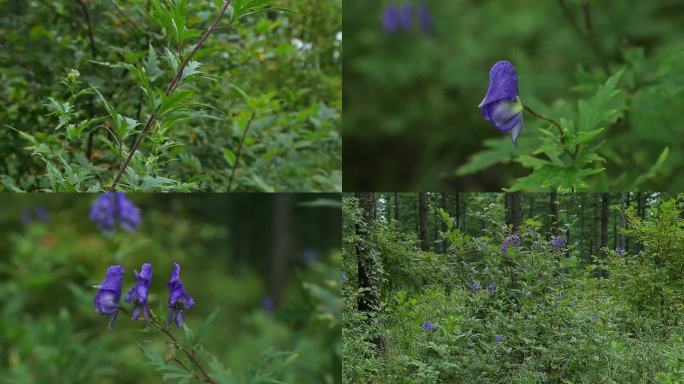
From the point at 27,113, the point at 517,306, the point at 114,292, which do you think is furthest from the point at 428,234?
the point at 27,113

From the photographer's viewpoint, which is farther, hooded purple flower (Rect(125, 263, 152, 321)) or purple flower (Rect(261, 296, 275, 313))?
purple flower (Rect(261, 296, 275, 313))

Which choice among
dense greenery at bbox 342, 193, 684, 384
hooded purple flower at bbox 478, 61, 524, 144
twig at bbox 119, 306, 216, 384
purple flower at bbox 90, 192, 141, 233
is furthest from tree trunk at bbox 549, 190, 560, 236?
purple flower at bbox 90, 192, 141, 233

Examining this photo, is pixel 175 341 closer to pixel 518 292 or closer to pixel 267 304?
pixel 518 292

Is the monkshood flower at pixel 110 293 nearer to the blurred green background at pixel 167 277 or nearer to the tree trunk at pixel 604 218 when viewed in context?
the blurred green background at pixel 167 277

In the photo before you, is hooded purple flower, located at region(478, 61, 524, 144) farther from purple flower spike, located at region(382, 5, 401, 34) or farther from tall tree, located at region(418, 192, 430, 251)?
purple flower spike, located at region(382, 5, 401, 34)

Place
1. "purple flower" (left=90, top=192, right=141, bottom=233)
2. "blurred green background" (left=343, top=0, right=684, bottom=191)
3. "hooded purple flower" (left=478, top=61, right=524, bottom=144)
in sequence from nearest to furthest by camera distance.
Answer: "hooded purple flower" (left=478, top=61, right=524, bottom=144) → "purple flower" (left=90, top=192, right=141, bottom=233) → "blurred green background" (left=343, top=0, right=684, bottom=191)

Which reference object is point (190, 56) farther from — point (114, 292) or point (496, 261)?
point (496, 261)

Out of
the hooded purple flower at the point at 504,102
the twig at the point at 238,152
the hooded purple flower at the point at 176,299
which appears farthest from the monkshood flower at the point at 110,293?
the hooded purple flower at the point at 504,102
